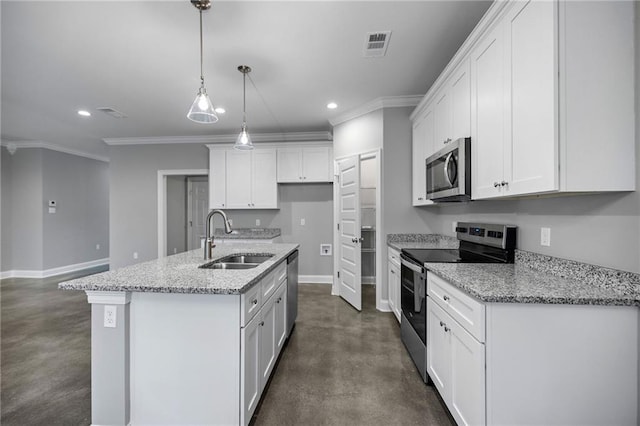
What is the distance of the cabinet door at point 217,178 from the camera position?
16.6 ft

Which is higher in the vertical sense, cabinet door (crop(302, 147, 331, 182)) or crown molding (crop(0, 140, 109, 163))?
crown molding (crop(0, 140, 109, 163))

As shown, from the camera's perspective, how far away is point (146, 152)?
551 centimetres

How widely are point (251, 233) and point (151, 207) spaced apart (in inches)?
80.4

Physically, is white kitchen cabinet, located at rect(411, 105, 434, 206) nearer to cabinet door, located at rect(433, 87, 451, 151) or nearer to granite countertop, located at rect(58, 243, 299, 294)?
cabinet door, located at rect(433, 87, 451, 151)

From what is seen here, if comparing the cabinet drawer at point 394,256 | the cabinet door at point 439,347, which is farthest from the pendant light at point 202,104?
the cabinet drawer at point 394,256

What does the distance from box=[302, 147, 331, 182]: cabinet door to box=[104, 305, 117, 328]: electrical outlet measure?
12.0ft

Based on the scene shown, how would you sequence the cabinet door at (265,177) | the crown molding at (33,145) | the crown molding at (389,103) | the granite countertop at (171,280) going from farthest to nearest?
the crown molding at (33,145) < the cabinet door at (265,177) < the crown molding at (389,103) < the granite countertop at (171,280)

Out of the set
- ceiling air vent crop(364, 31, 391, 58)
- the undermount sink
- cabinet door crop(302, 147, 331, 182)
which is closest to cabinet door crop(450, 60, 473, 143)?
ceiling air vent crop(364, 31, 391, 58)

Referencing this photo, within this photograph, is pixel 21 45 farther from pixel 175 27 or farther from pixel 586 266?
pixel 586 266

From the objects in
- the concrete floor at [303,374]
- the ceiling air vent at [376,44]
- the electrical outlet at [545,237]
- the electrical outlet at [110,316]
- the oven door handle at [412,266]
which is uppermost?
the ceiling air vent at [376,44]

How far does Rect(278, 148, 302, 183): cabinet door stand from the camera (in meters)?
4.93

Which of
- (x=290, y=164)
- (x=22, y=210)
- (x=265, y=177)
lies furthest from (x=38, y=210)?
(x=290, y=164)

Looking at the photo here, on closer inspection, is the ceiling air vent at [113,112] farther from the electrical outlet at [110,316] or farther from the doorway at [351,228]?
the electrical outlet at [110,316]

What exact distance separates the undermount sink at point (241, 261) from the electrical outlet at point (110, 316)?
79 centimetres
